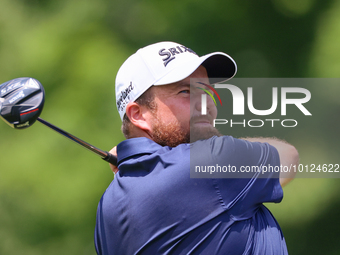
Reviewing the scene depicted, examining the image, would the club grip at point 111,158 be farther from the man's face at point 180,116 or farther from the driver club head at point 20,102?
the driver club head at point 20,102

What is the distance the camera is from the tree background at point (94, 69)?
2424mm

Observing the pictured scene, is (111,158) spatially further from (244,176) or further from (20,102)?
(244,176)

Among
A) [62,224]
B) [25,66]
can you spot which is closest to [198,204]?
[62,224]

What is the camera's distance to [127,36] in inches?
102

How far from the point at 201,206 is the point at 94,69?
5.80 feet

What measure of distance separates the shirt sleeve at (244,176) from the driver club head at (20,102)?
1.64ft

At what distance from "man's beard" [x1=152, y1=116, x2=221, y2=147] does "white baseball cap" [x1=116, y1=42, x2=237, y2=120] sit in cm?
13

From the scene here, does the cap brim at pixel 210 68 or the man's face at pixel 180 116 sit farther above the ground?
the cap brim at pixel 210 68

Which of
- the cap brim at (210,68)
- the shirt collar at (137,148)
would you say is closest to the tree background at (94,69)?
the cap brim at (210,68)

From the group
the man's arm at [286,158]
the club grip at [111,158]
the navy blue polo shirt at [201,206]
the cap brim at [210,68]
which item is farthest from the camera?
the club grip at [111,158]

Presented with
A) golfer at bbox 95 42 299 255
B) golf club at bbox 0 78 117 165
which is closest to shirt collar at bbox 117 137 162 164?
golfer at bbox 95 42 299 255

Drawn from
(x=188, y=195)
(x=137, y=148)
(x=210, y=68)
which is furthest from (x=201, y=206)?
(x=210, y=68)

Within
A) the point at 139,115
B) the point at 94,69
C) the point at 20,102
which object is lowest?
the point at 94,69

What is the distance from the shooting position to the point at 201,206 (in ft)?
3.18
